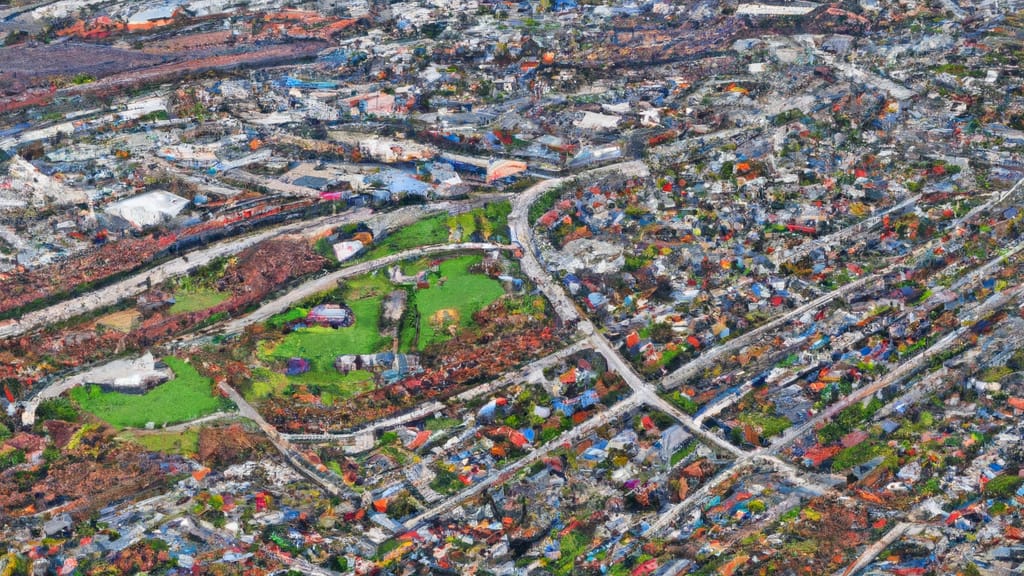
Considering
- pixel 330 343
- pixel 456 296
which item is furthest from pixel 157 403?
pixel 456 296

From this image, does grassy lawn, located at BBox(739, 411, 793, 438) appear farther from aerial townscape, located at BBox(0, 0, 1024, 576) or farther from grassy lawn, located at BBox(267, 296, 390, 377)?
grassy lawn, located at BBox(267, 296, 390, 377)

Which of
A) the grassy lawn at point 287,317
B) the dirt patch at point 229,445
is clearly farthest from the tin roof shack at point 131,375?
the grassy lawn at point 287,317

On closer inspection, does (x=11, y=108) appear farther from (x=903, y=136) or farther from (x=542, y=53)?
(x=903, y=136)

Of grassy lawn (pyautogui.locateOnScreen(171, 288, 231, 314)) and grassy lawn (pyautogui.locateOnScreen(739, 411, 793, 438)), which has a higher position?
grassy lawn (pyautogui.locateOnScreen(171, 288, 231, 314))

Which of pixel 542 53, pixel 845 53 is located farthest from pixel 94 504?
pixel 845 53

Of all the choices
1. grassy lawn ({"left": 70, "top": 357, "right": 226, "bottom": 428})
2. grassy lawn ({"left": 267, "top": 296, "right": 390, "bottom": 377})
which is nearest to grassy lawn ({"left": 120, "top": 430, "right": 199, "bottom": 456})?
grassy lawn ({"left": 70, "top": 357, "right": 226, "bottom": 428})
